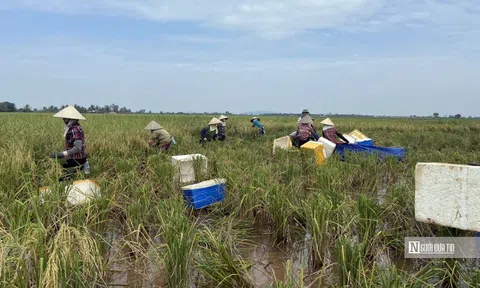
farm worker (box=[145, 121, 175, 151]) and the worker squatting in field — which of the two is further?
the worker squatting in field

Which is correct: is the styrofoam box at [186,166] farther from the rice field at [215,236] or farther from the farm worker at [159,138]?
the farm worker at [159,138]

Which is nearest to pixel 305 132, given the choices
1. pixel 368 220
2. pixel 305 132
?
pixel 305 132

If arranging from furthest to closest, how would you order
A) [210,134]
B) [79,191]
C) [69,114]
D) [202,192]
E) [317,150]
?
[210,134] → [317,150] → [69,114] → [202,192] → [79,191]

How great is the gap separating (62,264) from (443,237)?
277 centimetres

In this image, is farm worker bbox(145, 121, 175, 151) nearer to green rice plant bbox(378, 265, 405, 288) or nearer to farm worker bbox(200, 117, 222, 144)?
farm worker bbox(200, 117, 222, 144)

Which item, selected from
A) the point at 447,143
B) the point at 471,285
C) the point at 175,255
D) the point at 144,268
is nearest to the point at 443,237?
the point at 471,285

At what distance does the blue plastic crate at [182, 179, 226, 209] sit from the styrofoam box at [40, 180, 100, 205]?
975 millimetres

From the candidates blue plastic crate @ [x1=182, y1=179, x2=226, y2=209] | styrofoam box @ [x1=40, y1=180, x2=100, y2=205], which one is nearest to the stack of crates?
blue plastic crate @ [x1=182, y1=179, x2=226, y2=209]

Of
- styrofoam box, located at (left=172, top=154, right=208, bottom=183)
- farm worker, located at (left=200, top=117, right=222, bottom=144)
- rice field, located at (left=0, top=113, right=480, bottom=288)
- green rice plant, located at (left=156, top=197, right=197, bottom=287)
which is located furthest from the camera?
farm worker, located at (left=200, top=117, right=222, bottom=144)

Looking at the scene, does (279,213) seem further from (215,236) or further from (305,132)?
(305,132)

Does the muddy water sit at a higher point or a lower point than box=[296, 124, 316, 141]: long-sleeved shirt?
lower

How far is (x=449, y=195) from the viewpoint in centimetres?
242

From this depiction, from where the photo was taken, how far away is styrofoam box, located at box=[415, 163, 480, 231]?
7.59 feet

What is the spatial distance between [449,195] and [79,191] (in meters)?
3.16
